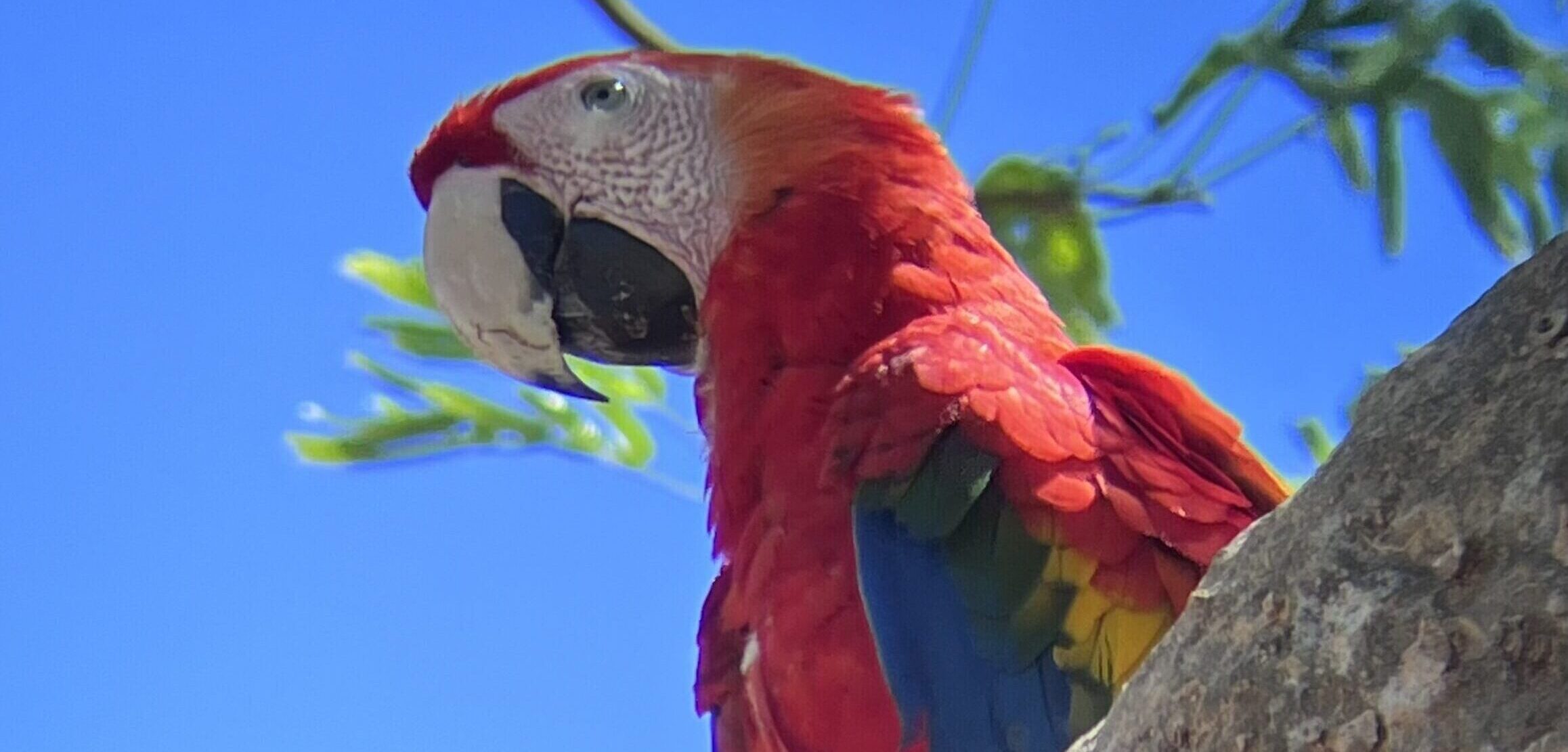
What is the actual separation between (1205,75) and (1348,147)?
8.7 inches

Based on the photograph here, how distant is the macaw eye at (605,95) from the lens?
4.80ft

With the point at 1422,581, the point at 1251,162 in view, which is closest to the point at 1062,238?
the point at 1251,162

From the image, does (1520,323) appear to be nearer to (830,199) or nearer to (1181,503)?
(1181,503)

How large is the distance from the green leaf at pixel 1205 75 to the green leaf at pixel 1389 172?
209 millimetres

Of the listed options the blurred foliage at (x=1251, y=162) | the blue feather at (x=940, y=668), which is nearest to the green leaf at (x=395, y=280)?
the blurred foliage at (x=1251, y=162)

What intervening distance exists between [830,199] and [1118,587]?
0.44 metres

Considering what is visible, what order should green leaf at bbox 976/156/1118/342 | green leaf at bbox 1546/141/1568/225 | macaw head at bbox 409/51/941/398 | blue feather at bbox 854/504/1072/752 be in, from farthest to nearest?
green leaf at bbox 976/156/1118/342
green leaf at bbox 1546/141/1568/225
macaw head at bbox 409/51/941/398
blue feather at bbox 854/504/1072/752

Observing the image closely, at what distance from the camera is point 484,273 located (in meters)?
1.42

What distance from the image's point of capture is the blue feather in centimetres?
102

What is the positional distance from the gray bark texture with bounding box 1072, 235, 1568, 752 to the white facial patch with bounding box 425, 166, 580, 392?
3.31 feet

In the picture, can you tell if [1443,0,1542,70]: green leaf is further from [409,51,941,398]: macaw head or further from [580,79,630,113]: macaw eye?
[580,79,630,113]: macaw eye

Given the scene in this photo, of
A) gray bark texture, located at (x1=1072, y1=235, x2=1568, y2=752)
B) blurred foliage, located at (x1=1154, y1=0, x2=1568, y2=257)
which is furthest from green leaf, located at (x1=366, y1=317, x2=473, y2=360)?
gray bark texture, located at (x1=1072, y1=235, x2=1568, y2=752)

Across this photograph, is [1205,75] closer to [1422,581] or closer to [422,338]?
[422,338]

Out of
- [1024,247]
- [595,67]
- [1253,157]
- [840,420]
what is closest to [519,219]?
[595,67]
